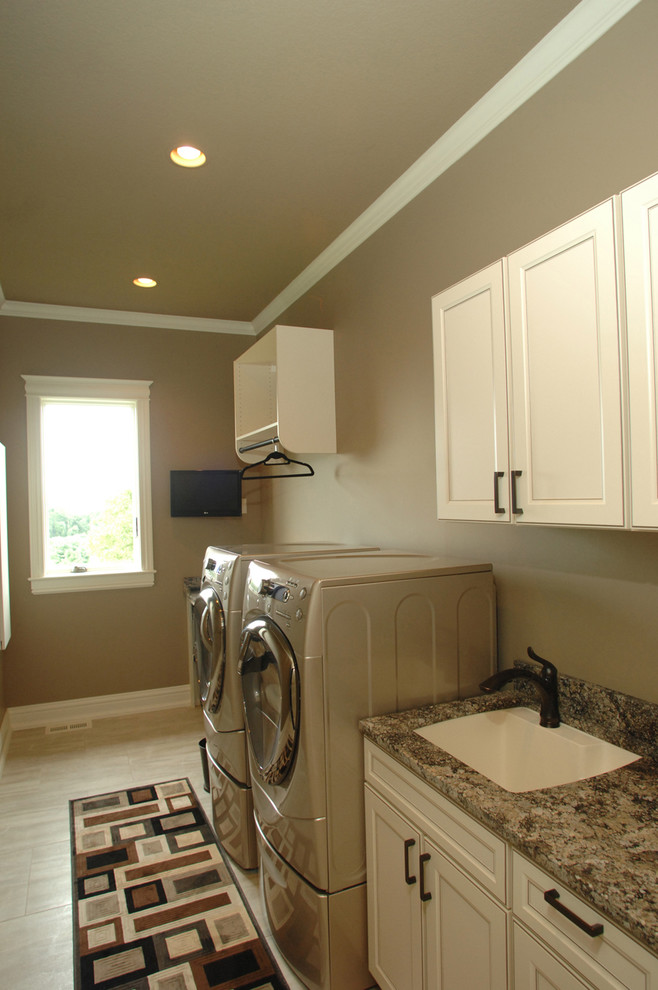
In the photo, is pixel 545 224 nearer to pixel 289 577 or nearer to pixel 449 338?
pixel 449 338

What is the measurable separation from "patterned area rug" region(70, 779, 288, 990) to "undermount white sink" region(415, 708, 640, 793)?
38.0 inches

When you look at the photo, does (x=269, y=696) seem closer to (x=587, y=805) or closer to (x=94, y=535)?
→ (x=587, y=805)

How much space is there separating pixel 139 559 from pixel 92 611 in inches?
19.2

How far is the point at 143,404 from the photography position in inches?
177

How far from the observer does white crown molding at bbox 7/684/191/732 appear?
412 centimetres

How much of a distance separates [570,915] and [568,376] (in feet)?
3.38

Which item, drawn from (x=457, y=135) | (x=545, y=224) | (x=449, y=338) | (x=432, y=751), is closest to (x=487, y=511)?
(x=449, y=338)

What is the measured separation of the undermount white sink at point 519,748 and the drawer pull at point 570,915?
1.75 ft

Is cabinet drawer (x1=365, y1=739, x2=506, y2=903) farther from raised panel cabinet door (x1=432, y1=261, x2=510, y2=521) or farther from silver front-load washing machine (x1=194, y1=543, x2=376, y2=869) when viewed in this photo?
silver front-load washing machine (x1=194, y1=543, x2=376, y2=869)

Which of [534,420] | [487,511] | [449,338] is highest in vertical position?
[449,338]

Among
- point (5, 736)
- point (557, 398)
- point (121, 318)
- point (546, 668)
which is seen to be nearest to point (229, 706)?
point (546, 668)

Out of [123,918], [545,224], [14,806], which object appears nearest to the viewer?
[545,224]

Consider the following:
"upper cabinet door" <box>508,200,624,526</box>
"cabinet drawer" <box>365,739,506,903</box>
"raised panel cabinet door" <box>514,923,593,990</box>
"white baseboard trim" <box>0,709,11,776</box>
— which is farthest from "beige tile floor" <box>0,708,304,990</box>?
"upper cabinet door" <box>508,200,624,526</box>

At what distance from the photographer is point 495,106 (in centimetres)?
204
